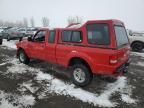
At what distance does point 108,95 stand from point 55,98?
5.20 feet

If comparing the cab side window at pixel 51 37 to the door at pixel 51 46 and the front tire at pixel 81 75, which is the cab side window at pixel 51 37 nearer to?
the door at pixel 51 46

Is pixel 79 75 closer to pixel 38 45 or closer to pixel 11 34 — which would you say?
pixel 38 45

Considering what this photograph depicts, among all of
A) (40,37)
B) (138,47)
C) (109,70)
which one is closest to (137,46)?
(138,47)

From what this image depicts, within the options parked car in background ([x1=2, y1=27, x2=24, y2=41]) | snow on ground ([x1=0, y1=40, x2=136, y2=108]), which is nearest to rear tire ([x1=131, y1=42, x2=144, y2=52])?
snow on ground ([x1=0, y1=40, x2=136, y2=108])

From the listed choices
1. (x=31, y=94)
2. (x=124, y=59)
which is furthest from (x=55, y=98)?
(x=124, y=59)

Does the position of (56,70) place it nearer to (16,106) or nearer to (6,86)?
(6,86)

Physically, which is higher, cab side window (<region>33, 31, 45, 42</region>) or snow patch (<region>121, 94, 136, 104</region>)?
cab side window (<region>33, 31, 45, 42</region>)

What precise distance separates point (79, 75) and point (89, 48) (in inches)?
42.9

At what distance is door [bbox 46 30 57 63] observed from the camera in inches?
240

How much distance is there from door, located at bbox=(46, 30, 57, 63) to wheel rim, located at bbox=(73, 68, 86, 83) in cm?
114

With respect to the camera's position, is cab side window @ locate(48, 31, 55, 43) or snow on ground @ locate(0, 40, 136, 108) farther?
cab side window @ locate(48, 31, 55, 43)

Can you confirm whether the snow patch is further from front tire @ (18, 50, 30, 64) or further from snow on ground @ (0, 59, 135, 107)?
front tire @ (18, 50, 30, 64)

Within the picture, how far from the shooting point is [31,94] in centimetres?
490

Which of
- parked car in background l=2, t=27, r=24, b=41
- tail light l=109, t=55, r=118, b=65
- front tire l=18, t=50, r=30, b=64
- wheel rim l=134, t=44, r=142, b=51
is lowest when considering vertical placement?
wheel rim l=134, t=44, r=142, b=51
